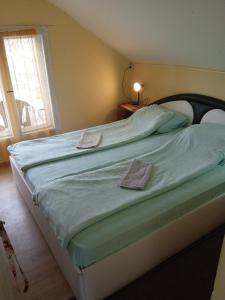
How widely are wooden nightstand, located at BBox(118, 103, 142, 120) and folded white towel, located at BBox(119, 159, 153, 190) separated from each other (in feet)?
5.44

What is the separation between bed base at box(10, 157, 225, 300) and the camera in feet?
5.25

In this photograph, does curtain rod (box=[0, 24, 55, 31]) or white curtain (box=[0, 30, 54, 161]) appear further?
white curtain (box=[0, 30, 54, 161])

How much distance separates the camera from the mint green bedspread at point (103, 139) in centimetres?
253

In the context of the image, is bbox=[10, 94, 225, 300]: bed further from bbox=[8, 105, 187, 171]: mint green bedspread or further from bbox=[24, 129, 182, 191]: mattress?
bbox=[8, 105, 187, 171]: mint green bedspread

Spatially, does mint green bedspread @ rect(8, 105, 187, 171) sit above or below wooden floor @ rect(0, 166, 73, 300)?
above

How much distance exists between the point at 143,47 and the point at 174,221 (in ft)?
7.42

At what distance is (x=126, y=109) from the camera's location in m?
3.92

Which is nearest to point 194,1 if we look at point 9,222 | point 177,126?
point 177,126

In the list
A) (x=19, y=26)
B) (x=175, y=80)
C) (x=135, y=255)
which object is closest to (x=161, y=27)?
(x=175, y=80)

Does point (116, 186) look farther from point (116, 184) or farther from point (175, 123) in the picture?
point (175, 123)

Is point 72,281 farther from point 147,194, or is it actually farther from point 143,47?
point 143,47

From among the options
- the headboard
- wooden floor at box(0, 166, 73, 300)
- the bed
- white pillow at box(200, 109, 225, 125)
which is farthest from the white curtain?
white pillow at box(200, 109, 225, 125)

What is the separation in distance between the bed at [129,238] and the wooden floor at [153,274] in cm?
7

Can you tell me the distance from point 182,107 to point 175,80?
384 mm
